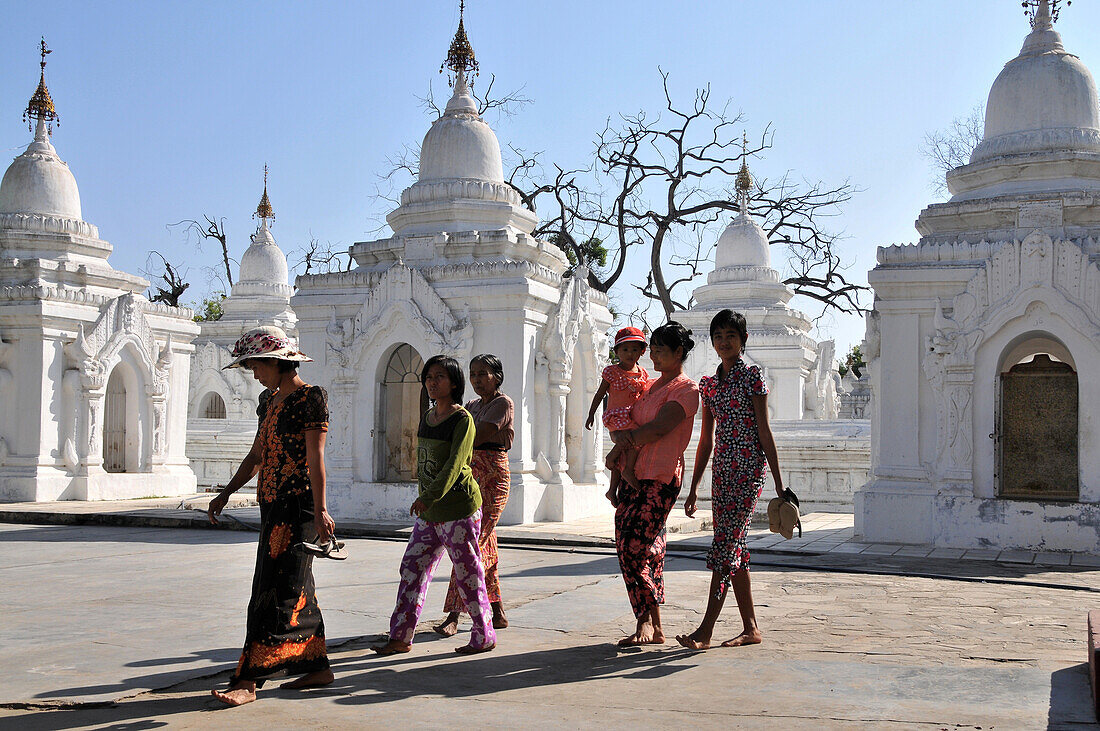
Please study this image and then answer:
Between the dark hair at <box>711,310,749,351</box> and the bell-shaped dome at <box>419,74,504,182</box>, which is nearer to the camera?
the dark hair at <box>711,310,749,351</box>

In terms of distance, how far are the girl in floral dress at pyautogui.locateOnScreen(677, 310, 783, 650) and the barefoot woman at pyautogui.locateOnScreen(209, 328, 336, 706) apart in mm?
1977

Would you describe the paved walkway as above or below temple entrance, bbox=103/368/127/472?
below

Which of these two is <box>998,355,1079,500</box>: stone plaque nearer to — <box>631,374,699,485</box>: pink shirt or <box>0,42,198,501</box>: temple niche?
<box>631,374,699,485</box>: pink shirt

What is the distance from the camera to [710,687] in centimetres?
481

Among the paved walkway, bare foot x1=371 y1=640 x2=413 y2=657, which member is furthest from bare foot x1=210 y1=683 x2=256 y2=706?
the paved walkway

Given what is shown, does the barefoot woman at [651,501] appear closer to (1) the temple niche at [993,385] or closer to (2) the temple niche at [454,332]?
(1) the temple niche at [993,385]

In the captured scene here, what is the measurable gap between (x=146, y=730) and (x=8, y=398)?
1331cm

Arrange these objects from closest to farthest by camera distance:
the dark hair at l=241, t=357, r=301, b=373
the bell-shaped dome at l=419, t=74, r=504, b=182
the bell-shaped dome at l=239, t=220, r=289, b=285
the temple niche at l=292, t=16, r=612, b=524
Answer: the dark hair at l=241, t=357, r=301, b=373 < the temple niche at l=292, t=16, r=612, b=524 < the bell-shaped dome at l=419, t=74, r=504, b=182 < the bell-shaped dome at l=239, t=220, r=289, b=285

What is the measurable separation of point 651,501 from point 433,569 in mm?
1167

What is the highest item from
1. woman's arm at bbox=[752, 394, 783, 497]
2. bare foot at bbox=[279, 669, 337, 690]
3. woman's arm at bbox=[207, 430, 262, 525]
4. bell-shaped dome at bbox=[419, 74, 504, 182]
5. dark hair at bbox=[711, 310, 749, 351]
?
bell-shaped dome at bbox=[419, 74, 504, 182]

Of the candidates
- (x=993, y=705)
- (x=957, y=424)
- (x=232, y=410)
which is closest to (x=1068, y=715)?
(x=993, y=705)

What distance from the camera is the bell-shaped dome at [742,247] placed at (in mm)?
23938

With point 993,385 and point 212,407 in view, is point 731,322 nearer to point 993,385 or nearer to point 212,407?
point 993,385

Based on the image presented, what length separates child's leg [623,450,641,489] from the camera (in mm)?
5746
